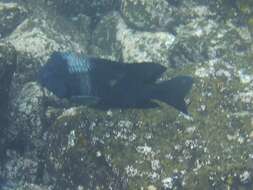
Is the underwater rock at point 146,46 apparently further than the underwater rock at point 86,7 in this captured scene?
No

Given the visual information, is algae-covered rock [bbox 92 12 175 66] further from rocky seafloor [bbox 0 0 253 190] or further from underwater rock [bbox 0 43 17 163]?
underwater rock [bbox 0 43 17 163]

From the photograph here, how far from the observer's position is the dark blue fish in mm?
4250

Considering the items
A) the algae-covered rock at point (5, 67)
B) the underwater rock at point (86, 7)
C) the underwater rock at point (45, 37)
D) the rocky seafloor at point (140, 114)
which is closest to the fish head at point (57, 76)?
the rocky seafloor at point (140, 114)

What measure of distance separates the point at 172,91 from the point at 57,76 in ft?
3.76

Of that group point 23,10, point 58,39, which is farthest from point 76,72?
point 23,10

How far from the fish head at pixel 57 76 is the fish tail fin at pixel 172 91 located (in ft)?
2.90

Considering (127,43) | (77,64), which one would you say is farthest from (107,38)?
(77,64)

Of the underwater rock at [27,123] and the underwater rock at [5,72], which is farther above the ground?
the underwater rock at [5,72]

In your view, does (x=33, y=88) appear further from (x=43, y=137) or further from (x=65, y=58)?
(x=65, y=58)

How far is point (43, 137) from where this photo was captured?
5.48m

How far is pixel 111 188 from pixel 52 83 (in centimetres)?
124

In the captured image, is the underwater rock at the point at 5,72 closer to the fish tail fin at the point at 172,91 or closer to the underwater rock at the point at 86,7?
the fish tail fin at the point at 172,91

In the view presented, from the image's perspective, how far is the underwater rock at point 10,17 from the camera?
7154 mm

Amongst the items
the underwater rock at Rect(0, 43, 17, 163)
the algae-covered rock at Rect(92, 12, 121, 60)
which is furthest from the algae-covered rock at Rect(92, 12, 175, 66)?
the underwater rock at Rect(0, 43, 17, 163)
